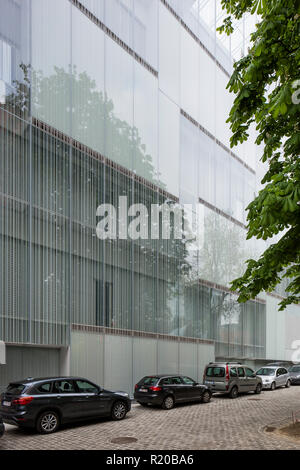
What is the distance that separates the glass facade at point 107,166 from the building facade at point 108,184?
0.20 ft

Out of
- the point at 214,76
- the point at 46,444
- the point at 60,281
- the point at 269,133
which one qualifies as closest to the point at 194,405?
the point at 60,281

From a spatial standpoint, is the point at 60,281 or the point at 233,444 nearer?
the point at 233,444

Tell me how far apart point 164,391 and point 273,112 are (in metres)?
12.1

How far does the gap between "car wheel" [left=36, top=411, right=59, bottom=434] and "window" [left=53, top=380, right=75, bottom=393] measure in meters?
0.60

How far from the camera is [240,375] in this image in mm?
22734

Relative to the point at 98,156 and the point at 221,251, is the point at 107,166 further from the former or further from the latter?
the point at 221,251

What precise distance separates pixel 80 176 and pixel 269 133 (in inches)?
352

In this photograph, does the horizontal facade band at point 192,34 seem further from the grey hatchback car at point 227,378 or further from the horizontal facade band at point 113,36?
the grey hatchback car at point 227,378

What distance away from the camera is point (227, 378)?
21656 mm

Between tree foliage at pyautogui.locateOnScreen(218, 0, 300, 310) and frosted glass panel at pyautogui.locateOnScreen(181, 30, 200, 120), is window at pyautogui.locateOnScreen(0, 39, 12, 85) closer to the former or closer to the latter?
tree foliage at pyautogui.locateOnScreen(218, 0, 300, 310)

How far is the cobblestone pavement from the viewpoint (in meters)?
11.0

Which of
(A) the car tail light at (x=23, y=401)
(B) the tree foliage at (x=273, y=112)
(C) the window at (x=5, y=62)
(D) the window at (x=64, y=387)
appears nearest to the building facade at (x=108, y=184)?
(C) the window at (x=5, y=62)

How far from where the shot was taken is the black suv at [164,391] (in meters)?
16.9
